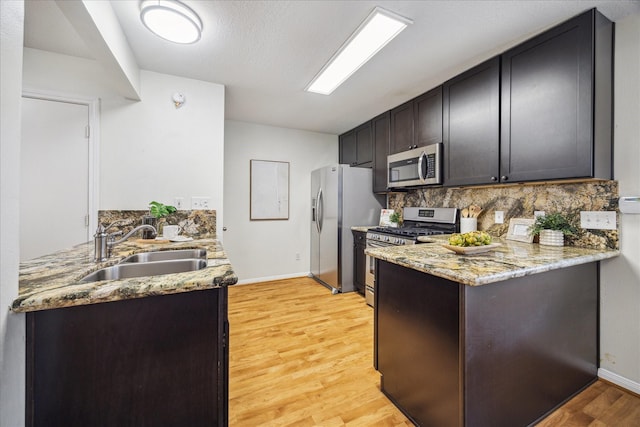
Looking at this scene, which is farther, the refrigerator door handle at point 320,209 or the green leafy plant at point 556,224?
the refrigerator door handle at point 320,209

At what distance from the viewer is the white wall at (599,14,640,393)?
5.29 ft

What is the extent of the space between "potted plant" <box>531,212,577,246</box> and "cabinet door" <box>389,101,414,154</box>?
4.71ft

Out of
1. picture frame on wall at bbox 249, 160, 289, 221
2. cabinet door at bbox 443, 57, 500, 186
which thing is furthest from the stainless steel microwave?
picture frame on wall at bbox 249, 160, 289, 221

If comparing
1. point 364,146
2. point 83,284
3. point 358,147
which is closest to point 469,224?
point 364,146

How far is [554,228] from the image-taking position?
1886 millimetres

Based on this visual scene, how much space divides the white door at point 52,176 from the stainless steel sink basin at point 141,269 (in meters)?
1.26

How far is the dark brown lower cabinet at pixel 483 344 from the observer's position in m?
1.14

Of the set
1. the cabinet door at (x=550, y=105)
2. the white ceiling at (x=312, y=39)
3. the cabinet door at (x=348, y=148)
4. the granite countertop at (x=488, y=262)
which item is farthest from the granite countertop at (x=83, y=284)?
the cabinet door at (x=348, y=148)

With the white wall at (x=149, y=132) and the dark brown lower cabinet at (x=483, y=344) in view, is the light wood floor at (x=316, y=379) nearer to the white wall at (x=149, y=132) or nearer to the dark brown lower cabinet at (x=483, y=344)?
the dark brown lower cabinet at (x=483, y=344)

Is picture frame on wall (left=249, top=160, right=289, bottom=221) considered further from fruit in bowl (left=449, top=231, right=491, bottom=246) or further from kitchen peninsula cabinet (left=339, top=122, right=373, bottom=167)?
fruit in bowl (left=449, top=231, right=491, bottom=246)

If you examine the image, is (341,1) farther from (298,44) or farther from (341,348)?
(341,348)

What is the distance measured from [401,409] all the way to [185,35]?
267 cm

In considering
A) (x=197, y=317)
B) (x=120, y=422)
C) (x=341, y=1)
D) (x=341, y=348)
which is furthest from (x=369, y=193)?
(x=120, y=422)

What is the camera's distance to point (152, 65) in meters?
2.26
